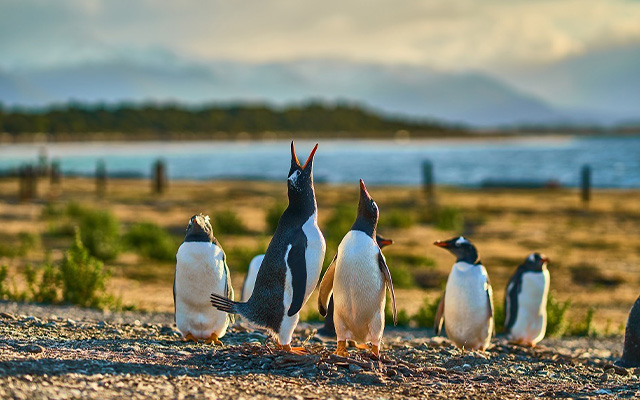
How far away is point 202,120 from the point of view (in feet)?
355

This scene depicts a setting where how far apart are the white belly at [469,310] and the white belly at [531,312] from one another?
1.02 m

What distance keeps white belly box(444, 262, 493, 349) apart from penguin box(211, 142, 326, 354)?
222 cm

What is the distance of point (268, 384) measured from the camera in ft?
15.8

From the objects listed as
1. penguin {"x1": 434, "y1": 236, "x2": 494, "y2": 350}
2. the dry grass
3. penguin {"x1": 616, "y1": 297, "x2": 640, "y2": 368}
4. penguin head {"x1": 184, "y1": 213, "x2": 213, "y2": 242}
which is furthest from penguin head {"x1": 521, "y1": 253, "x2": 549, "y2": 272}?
penguin head {"x1": 184, "y1": 213, "x2": 213, "y2": 242}

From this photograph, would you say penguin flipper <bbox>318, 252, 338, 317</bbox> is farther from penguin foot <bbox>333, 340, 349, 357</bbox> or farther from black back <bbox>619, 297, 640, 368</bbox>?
black back <bbox>619, 297, 640, 368</bbox>

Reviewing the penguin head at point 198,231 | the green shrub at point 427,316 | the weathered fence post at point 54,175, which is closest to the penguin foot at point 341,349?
the penguin head at point 198,231

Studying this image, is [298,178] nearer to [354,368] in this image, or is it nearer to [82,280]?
[354,368]

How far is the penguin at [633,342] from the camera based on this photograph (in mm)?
6773

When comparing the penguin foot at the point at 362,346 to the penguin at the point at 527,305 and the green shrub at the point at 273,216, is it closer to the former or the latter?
the penguin at the point at 527,305

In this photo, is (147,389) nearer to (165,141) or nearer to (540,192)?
(540,192)

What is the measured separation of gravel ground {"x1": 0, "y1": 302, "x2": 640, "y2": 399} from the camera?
458cm

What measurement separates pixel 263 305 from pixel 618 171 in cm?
4100

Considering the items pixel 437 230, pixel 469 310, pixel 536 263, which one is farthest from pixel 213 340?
pixel 437 230

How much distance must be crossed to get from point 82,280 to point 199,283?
130 inches
